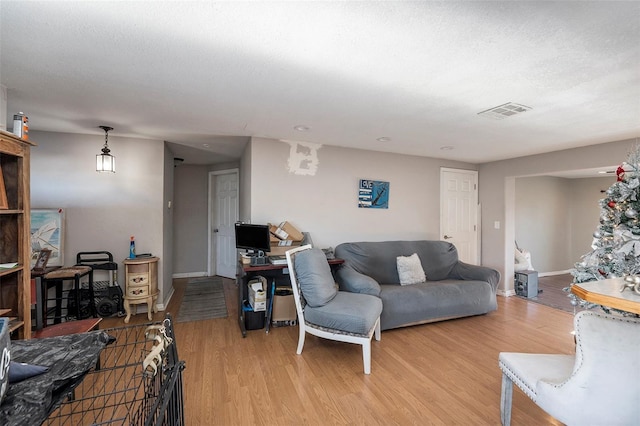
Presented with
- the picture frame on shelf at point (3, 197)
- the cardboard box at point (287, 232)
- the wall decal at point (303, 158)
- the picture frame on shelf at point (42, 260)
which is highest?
the wall decal at point (303, 158)

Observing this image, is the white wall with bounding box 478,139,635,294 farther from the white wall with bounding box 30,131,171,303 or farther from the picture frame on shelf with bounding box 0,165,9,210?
the picture frame on shelf with bounding box 0,165,9,210

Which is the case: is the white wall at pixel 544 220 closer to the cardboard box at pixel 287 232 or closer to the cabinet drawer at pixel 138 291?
the cardboard box at pixel 287 232

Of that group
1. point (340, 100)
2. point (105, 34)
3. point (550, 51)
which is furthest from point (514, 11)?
point (105, 34)

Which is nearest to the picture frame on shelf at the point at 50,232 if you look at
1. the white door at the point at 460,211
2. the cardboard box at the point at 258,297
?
the cardboard box at the point at 258,297

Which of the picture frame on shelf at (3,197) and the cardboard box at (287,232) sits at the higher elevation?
the picture frame on shelf at (3,197)

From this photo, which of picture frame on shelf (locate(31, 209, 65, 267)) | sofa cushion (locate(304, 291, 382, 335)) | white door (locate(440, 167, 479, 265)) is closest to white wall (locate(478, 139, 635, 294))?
white door (locate(440, 167, 479, 265))

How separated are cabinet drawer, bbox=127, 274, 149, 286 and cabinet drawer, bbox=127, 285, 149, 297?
0.05 metres

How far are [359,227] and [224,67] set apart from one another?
115 inches

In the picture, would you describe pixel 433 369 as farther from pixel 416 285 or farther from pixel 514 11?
pixel 514 11

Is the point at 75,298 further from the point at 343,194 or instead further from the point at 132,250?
the point at 343,194

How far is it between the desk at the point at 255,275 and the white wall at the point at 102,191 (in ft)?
4.52

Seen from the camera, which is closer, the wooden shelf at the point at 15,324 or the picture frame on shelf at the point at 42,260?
the wooden shelf at the point at 15,324

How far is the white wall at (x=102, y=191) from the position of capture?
324 cm

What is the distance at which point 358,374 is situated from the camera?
2260 mm
